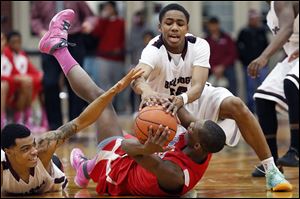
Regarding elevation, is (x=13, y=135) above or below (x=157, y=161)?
above

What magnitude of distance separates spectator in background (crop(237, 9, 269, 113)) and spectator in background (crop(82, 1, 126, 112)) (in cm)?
204

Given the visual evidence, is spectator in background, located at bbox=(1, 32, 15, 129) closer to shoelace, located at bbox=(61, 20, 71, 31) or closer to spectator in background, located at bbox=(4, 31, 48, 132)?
spectator in background, located at bbox=(4, 31, 48, 132)

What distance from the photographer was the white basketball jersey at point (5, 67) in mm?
13578

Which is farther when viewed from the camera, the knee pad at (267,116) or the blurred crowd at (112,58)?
the blurred crowd at (112,58)

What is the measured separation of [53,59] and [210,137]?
564 cm

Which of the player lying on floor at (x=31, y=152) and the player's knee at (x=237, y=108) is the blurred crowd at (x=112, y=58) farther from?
the player's knee at (x=237, y=108)

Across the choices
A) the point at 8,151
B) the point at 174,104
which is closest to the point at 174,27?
the point at 174,104

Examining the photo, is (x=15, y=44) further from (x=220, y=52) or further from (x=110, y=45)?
(x=220, y=52)

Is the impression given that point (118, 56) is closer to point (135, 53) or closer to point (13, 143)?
point (135, 53)

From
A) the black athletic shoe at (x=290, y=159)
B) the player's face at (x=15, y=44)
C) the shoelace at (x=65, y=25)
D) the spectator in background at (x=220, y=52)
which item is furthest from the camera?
the spectator in background at (x=220, y=52)

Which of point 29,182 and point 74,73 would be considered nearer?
point 29,182

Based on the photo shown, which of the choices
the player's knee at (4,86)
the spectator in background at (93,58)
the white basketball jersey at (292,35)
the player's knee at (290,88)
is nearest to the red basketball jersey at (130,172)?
the player's knee at (290,88)

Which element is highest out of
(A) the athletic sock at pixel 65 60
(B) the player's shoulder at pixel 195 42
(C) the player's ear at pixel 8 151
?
(B) the player's shoulder at pixel 195 42

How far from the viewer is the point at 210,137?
6.27 meters
